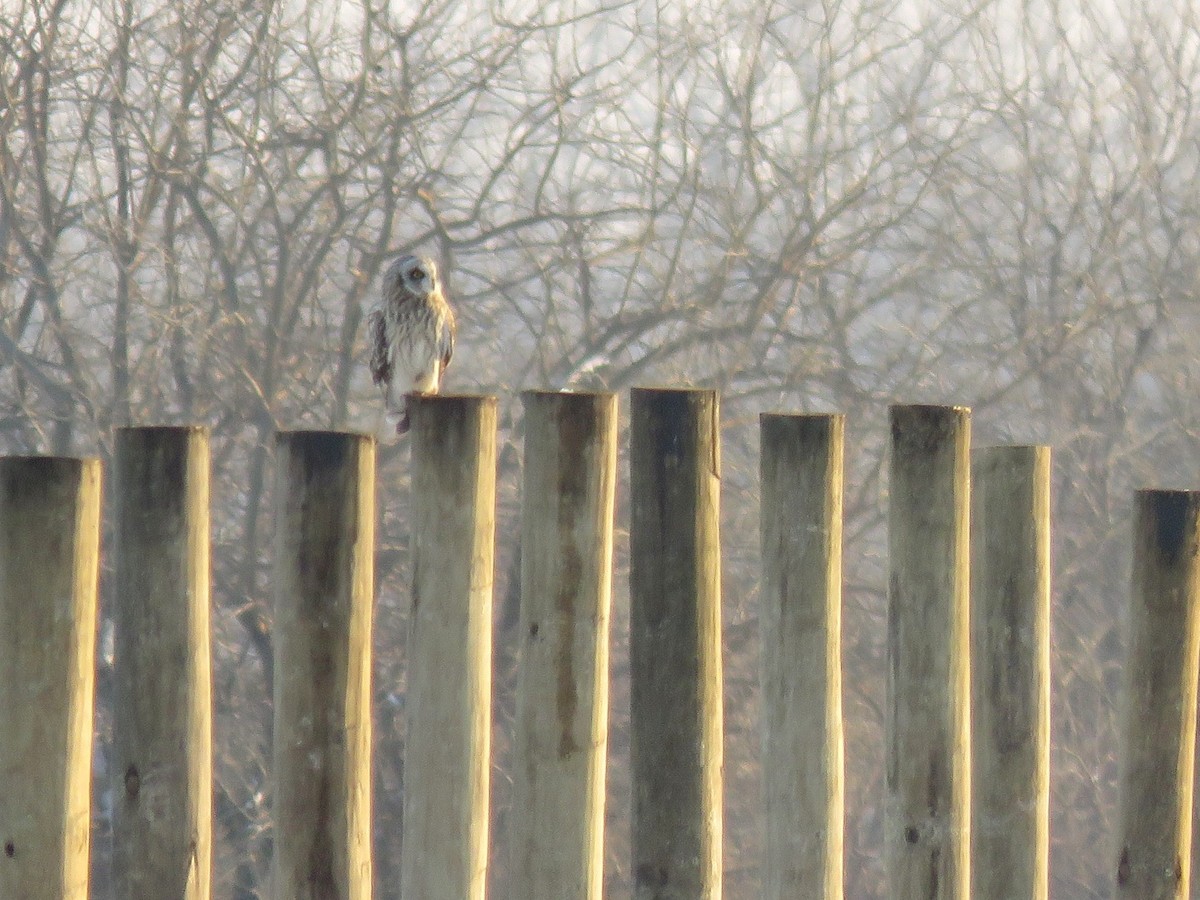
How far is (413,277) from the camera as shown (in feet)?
20.1

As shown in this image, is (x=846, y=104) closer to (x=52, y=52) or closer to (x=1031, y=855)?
(x=52, y=52)

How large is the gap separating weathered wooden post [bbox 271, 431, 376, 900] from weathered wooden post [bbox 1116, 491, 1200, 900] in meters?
1.32

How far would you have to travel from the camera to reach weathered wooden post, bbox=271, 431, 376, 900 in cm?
251

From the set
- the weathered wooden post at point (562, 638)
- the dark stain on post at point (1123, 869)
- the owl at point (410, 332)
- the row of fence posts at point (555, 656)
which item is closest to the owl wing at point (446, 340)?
the owl at point (410, 332)

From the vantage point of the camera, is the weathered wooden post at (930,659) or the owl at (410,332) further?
the owl at (410,332)

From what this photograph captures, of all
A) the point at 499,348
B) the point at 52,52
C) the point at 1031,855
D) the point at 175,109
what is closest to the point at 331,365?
the point at 499,348

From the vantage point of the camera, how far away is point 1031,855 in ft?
9.45

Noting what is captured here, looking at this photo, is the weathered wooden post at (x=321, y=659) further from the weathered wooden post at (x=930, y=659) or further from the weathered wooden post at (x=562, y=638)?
the weathered wooden post at (x=930, y=659)

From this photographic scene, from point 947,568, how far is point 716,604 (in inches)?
16.0

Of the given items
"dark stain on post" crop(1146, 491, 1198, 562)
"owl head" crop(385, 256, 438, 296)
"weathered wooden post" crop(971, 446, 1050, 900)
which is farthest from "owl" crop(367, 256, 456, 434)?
"dark stain on post" crop(1146, 491, 1198, 562)

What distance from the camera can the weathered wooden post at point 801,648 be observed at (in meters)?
2.67

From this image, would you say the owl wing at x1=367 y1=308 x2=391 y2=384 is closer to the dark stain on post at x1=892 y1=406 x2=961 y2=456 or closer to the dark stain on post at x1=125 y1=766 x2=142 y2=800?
the dark stain on post at x1=892 y1=406 x2=961 y2=456

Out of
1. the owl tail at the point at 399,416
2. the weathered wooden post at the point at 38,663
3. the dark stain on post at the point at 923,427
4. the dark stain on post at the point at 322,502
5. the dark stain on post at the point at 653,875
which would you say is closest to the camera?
the weathered wooden post at the point at 38,663

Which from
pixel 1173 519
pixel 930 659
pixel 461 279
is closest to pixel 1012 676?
pixel 930 659
